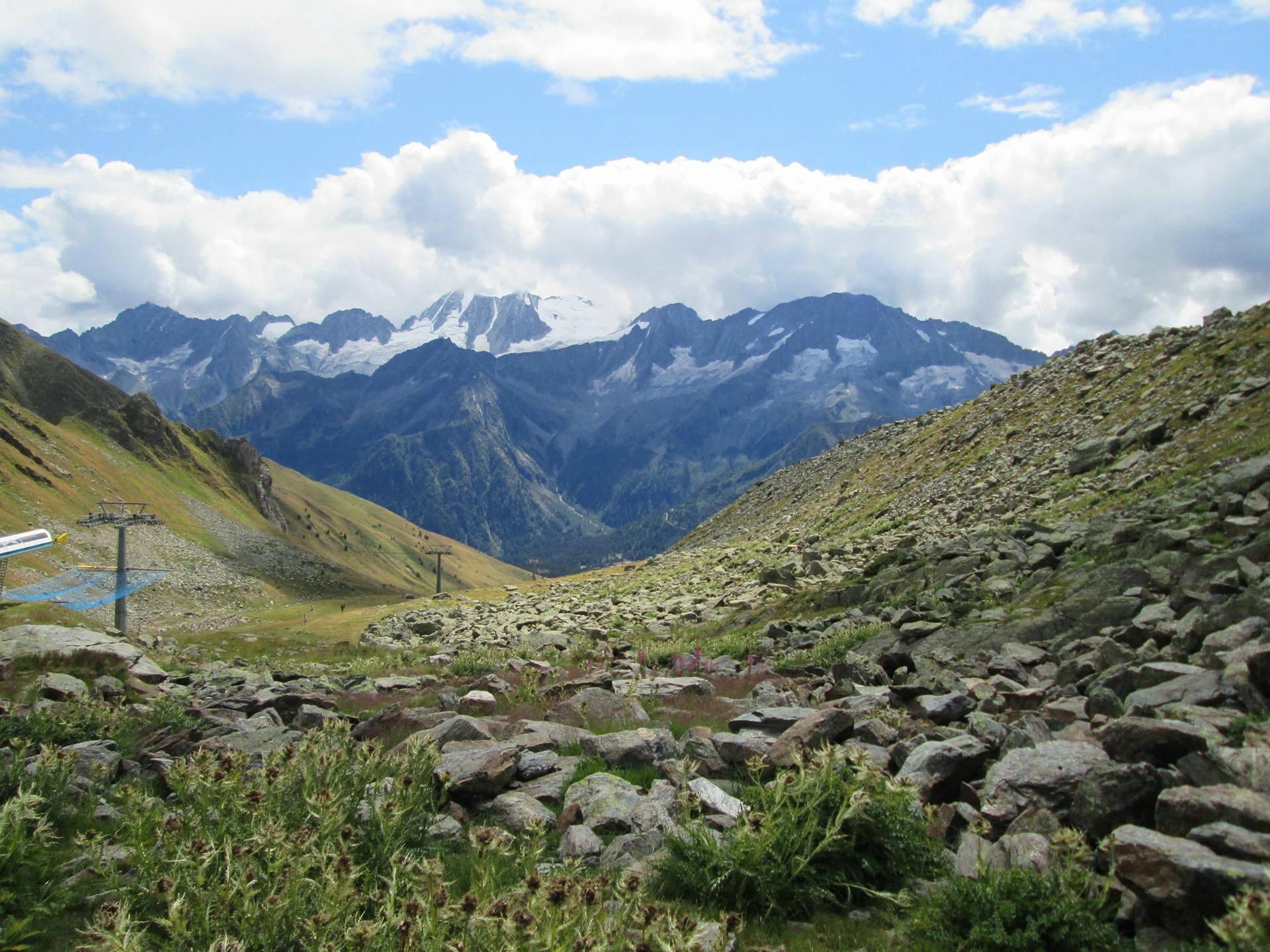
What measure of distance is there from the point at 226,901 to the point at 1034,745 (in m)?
8.58

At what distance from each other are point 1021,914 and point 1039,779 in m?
2.20

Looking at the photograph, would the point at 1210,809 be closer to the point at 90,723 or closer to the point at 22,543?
the point at 90,723

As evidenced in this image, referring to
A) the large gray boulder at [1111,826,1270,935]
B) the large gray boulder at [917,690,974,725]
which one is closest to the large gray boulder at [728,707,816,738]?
the large gray boulder at [917,690,974,725]

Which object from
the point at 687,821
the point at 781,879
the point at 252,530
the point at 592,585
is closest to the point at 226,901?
the point at 687,821

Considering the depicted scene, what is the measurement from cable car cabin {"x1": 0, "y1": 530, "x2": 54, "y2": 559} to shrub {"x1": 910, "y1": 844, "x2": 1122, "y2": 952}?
100ft

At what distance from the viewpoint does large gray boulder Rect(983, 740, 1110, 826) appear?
7.99 m

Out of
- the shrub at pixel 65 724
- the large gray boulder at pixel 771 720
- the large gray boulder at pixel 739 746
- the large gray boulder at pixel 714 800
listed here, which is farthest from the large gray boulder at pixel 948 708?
the shrub at pixel 65 724

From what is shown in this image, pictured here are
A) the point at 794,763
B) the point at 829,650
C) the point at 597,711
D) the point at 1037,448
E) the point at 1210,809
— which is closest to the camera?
the point at 1210,809

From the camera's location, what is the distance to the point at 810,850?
7.39 meters

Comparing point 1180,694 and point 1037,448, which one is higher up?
point 1037,448

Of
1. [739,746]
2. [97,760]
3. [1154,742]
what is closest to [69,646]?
[97,760]

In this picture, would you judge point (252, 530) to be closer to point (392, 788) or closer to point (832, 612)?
point (832, 612)

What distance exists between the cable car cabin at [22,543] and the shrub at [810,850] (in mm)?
28543

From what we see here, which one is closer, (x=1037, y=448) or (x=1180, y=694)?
(x=1180, y=694)
